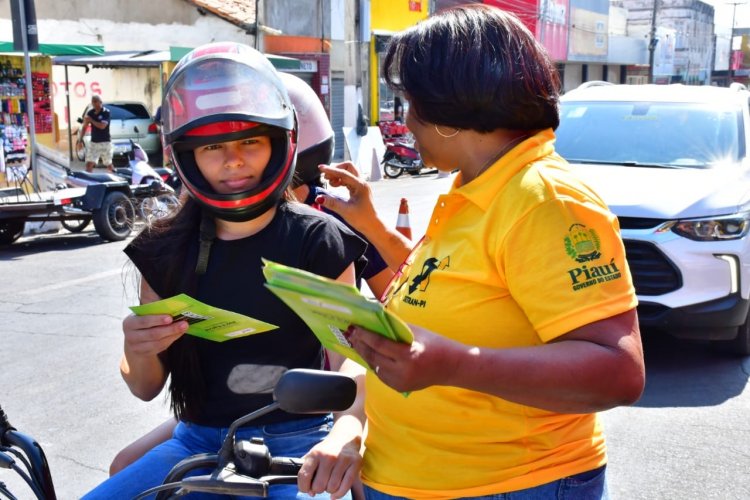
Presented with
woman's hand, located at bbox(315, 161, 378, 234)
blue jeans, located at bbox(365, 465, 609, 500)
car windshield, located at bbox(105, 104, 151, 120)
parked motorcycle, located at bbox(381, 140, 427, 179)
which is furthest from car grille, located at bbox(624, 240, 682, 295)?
car windshield, located at bbox(105, 104, 151, 120)

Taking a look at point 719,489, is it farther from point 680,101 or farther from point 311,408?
point 680,101

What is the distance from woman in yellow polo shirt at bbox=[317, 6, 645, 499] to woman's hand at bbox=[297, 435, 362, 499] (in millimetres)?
46

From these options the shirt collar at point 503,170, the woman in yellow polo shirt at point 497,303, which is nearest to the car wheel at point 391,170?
the woman in yellow polo shirt at point 497,303

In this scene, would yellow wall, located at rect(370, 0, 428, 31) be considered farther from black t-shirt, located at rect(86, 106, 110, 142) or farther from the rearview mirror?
the rearview mirror

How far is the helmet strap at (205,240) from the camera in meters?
2.24

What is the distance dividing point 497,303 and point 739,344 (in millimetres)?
5159

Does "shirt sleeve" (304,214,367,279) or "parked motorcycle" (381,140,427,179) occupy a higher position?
"shirt sleeve" (304,214,367,279)

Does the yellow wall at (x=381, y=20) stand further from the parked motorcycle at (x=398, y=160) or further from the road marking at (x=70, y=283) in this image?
the road marking at (x=70, y=283)

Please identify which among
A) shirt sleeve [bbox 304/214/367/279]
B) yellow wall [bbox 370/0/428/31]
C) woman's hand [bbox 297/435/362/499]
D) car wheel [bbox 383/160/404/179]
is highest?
yellow wall [bbox 370/0/428/31]

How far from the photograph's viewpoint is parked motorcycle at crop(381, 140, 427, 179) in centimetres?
2300

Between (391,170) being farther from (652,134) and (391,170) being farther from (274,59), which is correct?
(652,134)

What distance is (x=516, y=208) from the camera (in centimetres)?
158

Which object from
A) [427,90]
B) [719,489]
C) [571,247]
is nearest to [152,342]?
[427,90]

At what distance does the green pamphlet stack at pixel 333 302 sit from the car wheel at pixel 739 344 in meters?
5.32
